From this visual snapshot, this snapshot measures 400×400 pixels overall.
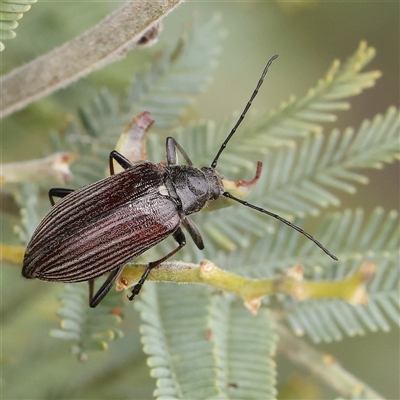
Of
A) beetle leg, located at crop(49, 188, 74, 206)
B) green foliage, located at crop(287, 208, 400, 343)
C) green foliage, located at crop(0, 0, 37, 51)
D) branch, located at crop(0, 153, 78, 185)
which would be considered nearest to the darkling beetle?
beetle leg, located at crop(49, 188, 74, 206)

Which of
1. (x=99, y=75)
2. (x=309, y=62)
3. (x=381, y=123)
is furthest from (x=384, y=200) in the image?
(x=99, y=75)

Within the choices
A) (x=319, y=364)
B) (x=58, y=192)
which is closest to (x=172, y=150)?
(x=58, y=192)

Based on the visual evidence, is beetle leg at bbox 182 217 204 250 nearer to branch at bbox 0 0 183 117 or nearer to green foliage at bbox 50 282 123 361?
green foliage at bbox 50 282 123 361

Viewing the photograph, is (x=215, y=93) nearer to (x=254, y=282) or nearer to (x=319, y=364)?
(x=319, y=364)

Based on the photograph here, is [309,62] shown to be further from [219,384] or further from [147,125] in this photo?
[219,384]

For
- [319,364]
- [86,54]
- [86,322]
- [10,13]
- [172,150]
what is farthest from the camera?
[319,364]
